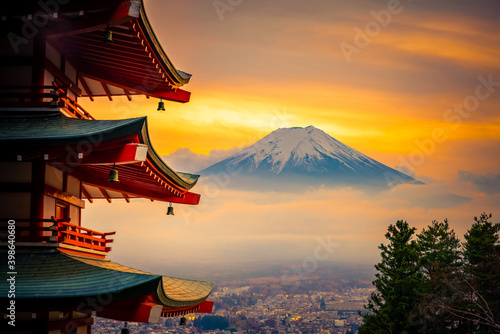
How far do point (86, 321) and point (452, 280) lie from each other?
18.1m

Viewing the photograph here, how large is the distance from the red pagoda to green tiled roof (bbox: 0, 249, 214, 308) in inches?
0.8

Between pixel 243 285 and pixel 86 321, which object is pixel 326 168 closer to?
pixel 243 285

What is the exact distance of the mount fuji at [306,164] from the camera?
13638 centimetres

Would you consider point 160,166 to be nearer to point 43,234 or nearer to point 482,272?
point 43,234

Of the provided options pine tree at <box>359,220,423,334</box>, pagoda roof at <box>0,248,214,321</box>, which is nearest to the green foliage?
pine tree at <box>359,220,423,334</box>

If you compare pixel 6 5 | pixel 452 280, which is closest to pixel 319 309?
pixel 452 280

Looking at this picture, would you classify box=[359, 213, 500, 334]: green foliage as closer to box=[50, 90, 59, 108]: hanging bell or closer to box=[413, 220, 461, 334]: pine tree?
box=[413, 220, 461, 334]: pine tree

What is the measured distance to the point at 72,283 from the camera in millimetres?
12617

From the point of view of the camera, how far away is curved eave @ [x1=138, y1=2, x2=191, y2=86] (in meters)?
14.1

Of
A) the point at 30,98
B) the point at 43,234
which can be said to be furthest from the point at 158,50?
the point at 43,234

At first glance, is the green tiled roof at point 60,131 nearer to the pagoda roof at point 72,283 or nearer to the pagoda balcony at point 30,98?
the pagoda balcony at point 30,98

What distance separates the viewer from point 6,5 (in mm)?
13539

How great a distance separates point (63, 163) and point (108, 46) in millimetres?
3289

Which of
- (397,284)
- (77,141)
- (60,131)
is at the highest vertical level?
(60,131)
